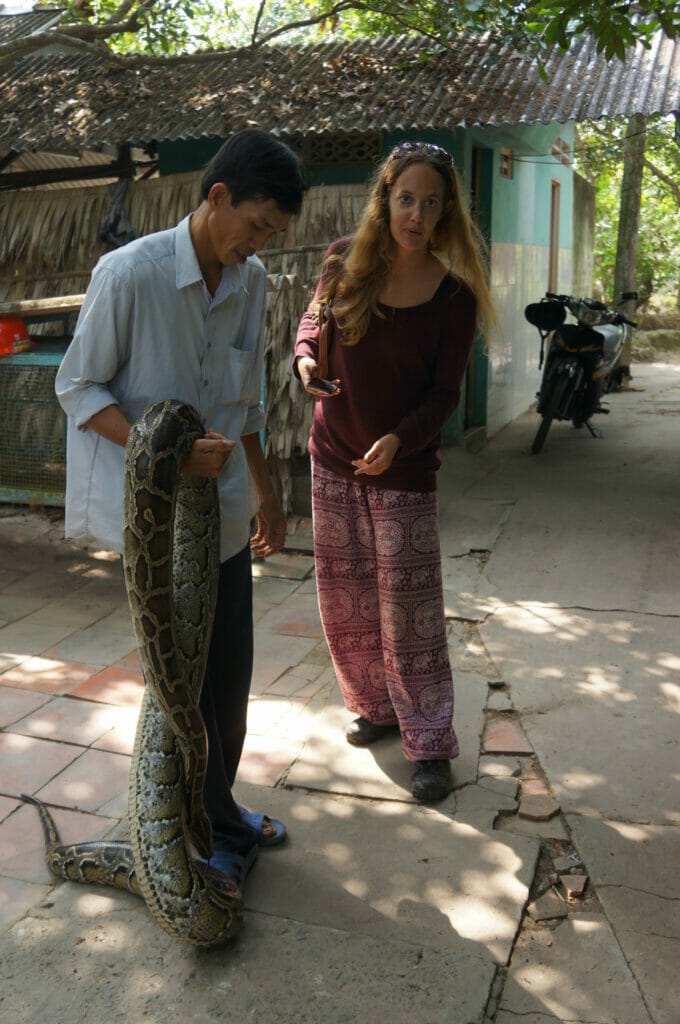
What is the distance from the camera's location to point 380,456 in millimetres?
3248

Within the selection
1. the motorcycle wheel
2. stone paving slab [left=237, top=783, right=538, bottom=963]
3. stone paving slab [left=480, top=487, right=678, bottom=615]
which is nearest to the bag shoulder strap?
stone paving slab [left=237, top=783, right=538, bottom=963]

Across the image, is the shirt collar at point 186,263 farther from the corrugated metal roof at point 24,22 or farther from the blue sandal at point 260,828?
the corrugated metal roof at point 24,22

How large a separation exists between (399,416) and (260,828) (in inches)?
57.9

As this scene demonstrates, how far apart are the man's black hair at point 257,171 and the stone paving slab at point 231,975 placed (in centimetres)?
200

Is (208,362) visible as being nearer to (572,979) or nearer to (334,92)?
(572,979)

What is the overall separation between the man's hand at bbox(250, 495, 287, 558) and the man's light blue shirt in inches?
14.2

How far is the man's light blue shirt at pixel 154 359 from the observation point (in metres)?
2.50

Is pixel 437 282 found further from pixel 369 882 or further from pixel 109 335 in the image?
pixel 369 882

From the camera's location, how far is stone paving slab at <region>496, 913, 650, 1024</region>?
251 cm

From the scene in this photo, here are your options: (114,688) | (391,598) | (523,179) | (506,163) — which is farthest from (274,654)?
(523,179)

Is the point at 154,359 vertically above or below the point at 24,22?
below

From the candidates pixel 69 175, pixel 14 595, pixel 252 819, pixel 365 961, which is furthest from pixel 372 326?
pixel 69 175

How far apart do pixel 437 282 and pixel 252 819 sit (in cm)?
191

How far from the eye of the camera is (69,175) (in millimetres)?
8945
